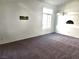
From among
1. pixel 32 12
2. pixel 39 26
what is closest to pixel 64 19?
pixel 39 26

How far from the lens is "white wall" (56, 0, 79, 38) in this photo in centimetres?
519

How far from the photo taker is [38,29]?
5.26 meters

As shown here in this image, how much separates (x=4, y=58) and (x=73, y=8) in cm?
522

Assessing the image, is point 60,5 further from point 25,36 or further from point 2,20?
point 2,20

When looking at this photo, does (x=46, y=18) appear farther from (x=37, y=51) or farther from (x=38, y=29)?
(x=37, y=51)

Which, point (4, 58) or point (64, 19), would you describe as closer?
point (4, 58)

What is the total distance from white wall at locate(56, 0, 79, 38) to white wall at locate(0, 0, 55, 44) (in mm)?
1754

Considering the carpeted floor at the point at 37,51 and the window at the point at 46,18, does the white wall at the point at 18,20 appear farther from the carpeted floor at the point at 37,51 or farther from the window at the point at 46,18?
the carpeted floor at the point at 37,51

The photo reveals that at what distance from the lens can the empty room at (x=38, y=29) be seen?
2992mm

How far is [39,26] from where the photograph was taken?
208 inches

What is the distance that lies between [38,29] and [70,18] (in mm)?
2518

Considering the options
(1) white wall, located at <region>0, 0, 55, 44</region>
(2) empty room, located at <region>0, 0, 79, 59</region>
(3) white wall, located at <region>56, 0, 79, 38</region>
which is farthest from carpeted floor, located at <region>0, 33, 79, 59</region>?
(3) white wall, located at <region>56, 0, 79, 38</region>

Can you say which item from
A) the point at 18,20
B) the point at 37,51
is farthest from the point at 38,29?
the point at 37,51

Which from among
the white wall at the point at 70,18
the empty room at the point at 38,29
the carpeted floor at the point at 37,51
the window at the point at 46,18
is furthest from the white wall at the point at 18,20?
the white wall at the point at 70,18
